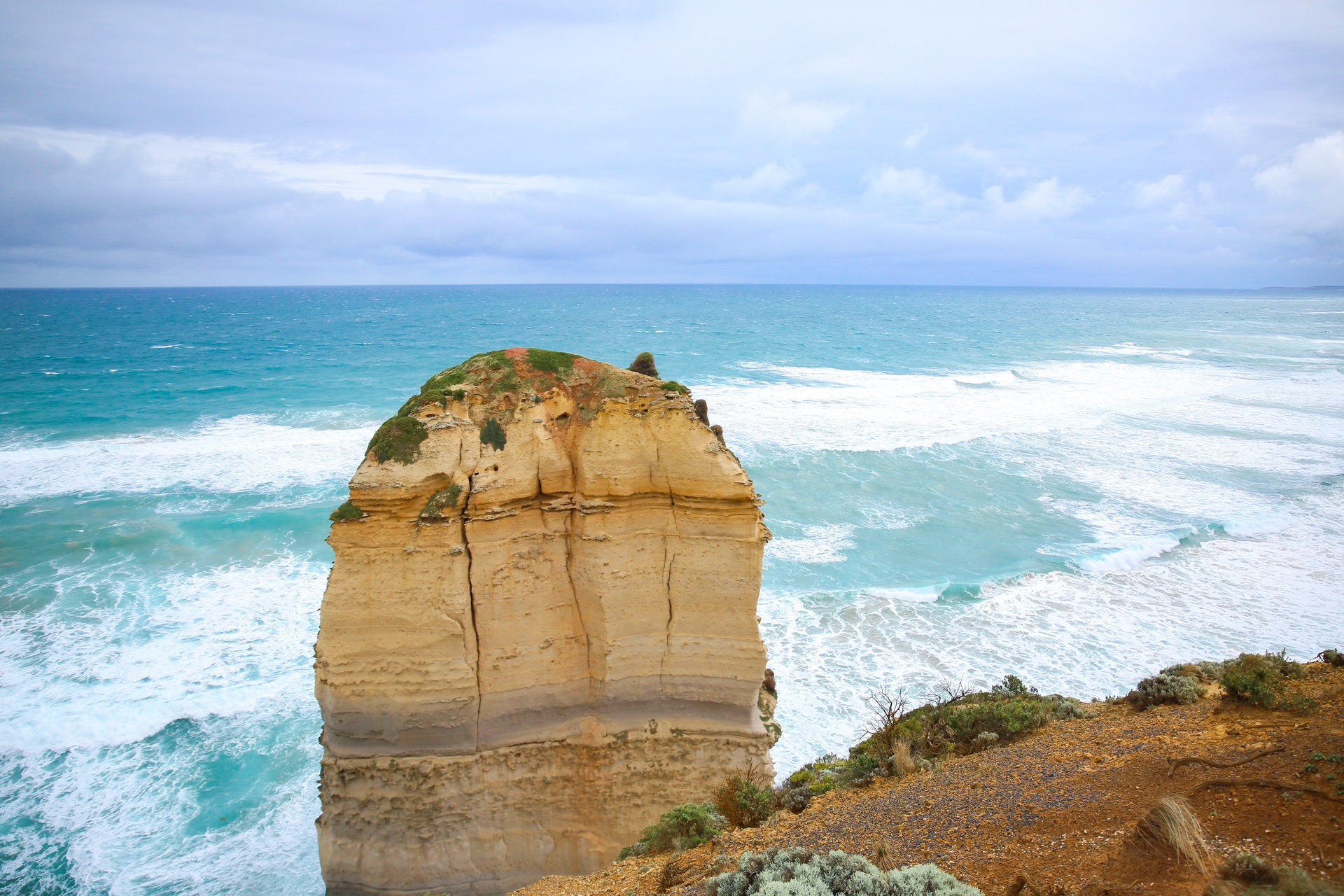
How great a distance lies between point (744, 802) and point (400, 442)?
5993 mm

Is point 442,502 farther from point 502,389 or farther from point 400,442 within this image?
point 502,389

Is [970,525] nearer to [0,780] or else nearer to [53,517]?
[0,780]

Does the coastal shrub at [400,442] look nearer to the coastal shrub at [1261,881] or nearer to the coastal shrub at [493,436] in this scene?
the coastal shrub at [493,436]

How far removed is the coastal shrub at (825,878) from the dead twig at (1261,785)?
2958 mm

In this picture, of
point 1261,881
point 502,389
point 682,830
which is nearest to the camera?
point 1261,881

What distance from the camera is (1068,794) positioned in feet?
25.2

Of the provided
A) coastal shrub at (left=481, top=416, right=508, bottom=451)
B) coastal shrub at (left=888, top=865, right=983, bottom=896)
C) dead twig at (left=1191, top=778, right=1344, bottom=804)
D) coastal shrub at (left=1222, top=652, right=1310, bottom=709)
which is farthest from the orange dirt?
coastal shrub at (left=481, top=416, right=508, bottom=451)

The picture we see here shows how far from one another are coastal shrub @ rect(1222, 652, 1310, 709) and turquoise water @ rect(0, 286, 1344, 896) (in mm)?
5722

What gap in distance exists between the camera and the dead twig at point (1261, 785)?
6.36 m

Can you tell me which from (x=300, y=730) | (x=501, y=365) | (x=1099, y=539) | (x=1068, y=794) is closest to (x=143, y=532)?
(x=300, y=730)

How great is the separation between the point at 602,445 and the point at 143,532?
2008 centimetres

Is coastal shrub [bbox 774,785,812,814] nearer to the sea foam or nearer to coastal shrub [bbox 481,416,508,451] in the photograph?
coastal shrub [bbox 481,416,508,451]

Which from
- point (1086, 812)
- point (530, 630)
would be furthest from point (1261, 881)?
point (530, 630)

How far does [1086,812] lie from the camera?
724 centimetres
